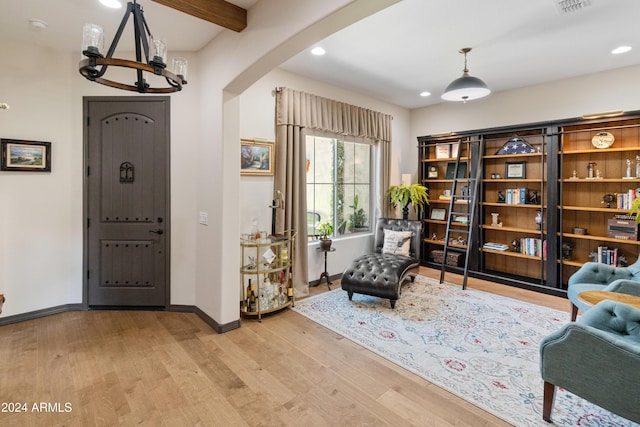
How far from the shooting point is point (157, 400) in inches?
85.7

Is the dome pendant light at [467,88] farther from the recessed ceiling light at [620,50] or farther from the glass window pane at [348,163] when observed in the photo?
the glass window pane at [348,163]

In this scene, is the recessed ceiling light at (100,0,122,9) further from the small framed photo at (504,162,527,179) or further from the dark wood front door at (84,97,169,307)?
the small framed photo at (504,162,527,179)

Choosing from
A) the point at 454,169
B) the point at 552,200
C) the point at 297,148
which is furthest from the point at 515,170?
the point at 297,148

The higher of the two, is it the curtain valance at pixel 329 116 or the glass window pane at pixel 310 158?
the curtain valance at pixel 329 116

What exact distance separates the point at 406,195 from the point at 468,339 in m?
2.80

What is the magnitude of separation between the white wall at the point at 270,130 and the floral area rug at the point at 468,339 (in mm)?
706

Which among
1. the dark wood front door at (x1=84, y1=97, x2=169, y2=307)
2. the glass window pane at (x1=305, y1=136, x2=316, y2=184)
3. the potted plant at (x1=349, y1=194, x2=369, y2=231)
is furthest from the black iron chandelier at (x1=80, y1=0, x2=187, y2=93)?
the potted plant at (x1=349, y1=194, x2=369, y2=231)

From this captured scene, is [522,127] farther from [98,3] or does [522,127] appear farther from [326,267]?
[98,3]

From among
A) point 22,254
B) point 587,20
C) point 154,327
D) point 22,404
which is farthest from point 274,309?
point 587,20

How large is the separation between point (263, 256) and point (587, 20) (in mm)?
3905

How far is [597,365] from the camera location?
173cm

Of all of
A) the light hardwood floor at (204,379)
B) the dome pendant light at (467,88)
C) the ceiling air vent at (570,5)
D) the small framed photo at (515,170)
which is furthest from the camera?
the small framed photo at (515,170)

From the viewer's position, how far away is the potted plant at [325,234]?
4480 mm

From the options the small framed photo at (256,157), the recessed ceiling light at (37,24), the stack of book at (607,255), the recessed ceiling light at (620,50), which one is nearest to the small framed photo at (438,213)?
the stack of book at (607,255)
